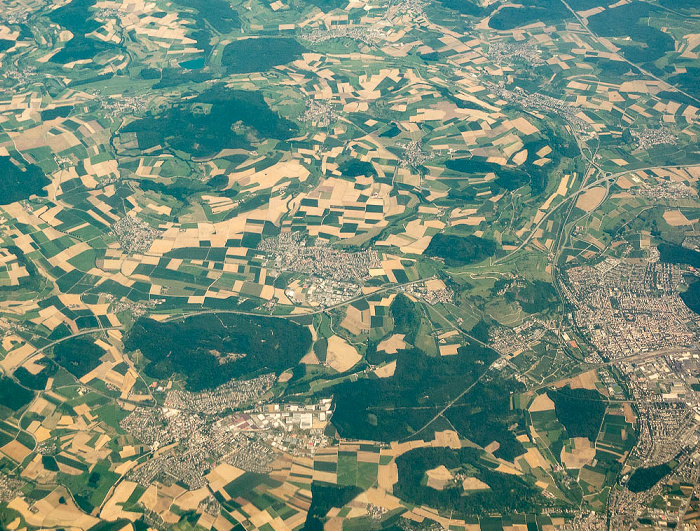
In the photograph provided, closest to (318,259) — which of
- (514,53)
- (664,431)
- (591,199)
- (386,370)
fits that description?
(386,370)

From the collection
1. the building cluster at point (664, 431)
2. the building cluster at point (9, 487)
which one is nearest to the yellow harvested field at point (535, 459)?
the building cluster at point (664, 431)

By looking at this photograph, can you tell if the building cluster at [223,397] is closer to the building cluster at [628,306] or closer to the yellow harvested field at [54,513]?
the yellow harvested field at [54,513]

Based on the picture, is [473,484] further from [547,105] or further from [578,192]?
[547,105]

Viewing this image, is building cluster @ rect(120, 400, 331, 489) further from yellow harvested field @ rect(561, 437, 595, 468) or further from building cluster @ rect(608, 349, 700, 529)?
building cluster @ rect(608, 349, 700, 529)

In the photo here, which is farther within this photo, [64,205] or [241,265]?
[64,205]

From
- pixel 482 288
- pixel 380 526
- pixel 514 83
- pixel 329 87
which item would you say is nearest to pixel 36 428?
pixel 380 526

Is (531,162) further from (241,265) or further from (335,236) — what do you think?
(241,265)

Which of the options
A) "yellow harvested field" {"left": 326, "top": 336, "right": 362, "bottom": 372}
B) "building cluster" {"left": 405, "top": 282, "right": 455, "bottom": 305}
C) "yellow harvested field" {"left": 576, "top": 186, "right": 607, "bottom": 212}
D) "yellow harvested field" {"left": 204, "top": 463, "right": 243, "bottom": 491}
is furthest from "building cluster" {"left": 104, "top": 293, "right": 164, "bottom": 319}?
"yellow harvested field" {"left": 576, "top": 186, "right": 607, "bottom": 212}
